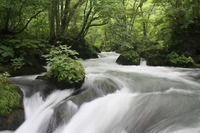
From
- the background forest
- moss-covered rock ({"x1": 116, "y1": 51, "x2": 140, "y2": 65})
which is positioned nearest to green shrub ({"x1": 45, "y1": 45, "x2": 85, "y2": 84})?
the background forest

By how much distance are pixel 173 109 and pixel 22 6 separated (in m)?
6.27

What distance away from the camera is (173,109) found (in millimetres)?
5793

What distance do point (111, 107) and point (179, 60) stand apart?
253 inches

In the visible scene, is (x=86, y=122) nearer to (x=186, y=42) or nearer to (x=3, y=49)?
(x=3, y=49)

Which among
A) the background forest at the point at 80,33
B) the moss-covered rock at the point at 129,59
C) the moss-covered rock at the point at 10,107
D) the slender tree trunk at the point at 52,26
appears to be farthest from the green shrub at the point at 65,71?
the slender tree trunk at the point at 52,26

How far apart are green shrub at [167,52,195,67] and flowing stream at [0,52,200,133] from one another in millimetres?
3639

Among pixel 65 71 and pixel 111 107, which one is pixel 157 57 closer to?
pixel 65 71

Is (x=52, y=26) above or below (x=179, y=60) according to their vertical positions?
above

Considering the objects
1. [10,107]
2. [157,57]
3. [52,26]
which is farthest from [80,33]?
[10,107]

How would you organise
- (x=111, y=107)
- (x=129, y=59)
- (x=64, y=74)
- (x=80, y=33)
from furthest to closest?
(x=80, y=33)
(x=129, y=59)
(x=64, y=74)
(x=111, y=107)

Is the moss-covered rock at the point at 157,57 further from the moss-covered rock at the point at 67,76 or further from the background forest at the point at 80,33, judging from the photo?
the moss-covered rock at the point at 67,76

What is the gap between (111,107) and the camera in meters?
6.13

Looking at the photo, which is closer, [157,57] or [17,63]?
[17,63]

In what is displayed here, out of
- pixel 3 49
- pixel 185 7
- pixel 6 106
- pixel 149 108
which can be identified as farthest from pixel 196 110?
pixel 185 7
